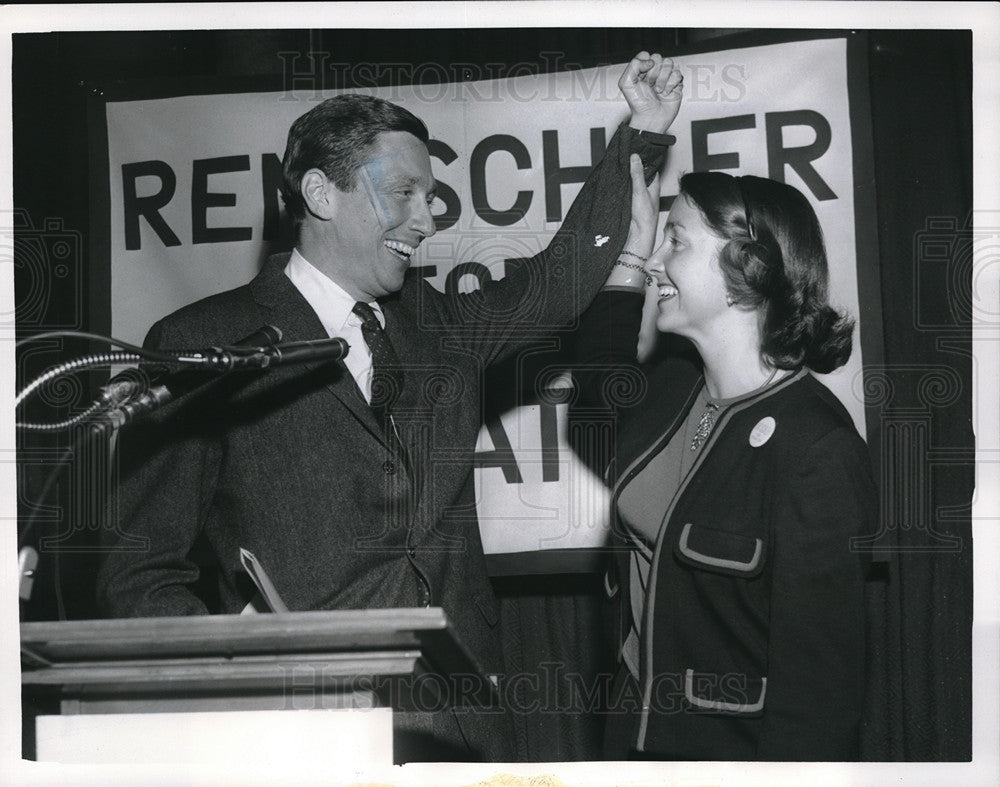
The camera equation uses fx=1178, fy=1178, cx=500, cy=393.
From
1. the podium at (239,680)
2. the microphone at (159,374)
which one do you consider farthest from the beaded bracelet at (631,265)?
the podium at (239,680)

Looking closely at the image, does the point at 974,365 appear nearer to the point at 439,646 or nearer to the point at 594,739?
the point at 594,739

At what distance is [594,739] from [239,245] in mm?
1387

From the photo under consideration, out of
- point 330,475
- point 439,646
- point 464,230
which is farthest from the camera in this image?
point 464,230

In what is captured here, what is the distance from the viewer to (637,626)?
2605mm

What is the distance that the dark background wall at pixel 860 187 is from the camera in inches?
106

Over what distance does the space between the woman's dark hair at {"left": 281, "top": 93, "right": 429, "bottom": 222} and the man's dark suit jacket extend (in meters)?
0.20

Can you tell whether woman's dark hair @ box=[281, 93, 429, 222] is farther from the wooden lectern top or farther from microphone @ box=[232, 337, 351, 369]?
the wooden lectern top

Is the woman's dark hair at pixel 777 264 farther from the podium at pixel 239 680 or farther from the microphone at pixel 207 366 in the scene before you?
the podium at pixel 239 680

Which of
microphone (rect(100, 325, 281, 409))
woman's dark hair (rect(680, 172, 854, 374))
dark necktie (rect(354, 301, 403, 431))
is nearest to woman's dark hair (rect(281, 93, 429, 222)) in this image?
dark necktie (rect(354, 301, 403, 431))

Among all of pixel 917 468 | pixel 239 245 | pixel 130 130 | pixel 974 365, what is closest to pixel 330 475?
pixel 239 245

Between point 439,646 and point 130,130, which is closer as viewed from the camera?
point 439,646

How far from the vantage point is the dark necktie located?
2627 mm

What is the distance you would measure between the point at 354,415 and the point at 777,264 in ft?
3.27

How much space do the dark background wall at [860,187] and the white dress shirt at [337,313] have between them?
1.55 ft
